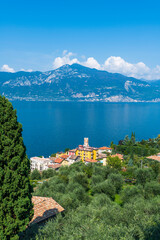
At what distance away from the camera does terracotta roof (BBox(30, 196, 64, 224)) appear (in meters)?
18.2

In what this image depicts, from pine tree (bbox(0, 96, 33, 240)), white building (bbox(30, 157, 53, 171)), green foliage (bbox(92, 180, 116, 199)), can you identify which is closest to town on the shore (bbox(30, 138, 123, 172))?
white building (bbox(30, 157, 53, 171))

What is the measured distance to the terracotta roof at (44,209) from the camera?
18156 millimetres

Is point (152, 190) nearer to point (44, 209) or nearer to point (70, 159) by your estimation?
point (44, 209)

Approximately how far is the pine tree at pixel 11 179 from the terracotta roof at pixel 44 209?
7182 millimetres

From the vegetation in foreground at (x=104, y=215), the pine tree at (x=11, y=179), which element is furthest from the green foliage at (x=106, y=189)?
the pine tree at (x=11, y=179)

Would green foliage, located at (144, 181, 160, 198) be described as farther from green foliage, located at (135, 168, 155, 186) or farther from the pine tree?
the pine tree

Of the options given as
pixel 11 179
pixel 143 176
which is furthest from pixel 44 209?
pixel 143 176

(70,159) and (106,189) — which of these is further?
(70,159)

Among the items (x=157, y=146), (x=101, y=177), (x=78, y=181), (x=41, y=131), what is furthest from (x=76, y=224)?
(x=41, y=131)

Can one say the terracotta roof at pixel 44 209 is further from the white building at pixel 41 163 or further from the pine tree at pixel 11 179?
the white building at pixel 41 163

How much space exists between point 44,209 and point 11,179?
10.3 m

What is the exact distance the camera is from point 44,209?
19.5 meters

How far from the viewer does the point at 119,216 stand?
55.7 ft

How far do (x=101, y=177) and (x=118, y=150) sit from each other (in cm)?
4288
